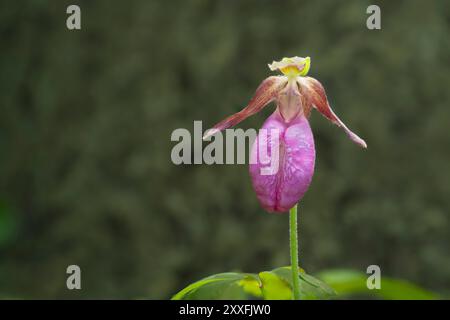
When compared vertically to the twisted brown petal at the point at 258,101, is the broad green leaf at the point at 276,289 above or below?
below

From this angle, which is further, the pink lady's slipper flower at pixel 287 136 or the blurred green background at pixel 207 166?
the blurred green background at pixel 207 166

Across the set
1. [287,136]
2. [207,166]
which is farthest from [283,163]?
[207,166]

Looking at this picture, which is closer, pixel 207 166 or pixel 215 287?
pixel 215 287

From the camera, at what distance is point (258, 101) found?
504 millimetres

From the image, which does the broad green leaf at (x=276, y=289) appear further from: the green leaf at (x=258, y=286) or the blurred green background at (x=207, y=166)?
the blurred green background at (x=207, y=166)

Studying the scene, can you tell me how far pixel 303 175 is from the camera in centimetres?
44

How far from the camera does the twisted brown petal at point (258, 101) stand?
500 mm

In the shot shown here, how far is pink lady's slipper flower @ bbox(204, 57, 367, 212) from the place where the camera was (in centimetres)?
44

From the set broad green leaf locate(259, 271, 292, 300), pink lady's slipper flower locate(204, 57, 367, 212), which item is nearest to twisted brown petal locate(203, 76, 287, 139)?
pink lady's slipper flower locate(204, 57, 367, 212)

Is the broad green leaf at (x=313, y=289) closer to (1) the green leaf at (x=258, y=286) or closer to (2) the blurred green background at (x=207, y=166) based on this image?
(1) the green leaf at (x=258, y=286)

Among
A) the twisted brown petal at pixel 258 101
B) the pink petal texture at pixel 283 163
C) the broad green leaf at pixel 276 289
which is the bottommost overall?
the broad green leaf at pixel 276 289

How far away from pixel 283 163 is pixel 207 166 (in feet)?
3.42

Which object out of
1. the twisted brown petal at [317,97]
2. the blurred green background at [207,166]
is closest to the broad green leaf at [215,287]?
the twisted brown petal at [317,97]

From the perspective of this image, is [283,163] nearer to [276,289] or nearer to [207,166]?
[276,289]
